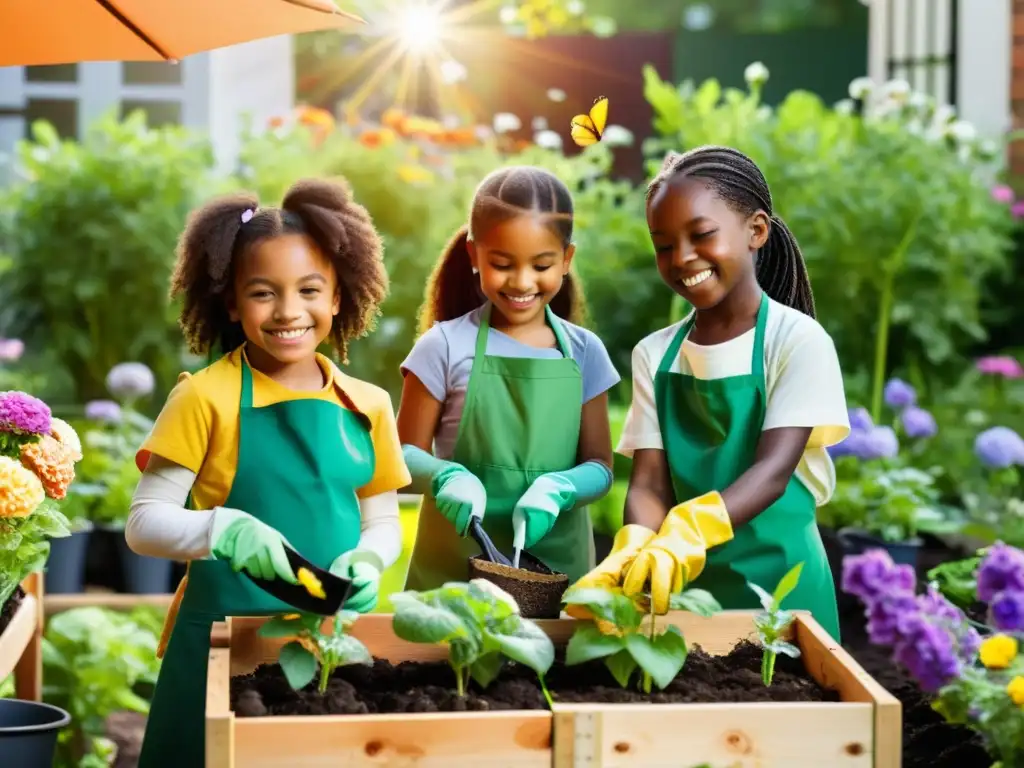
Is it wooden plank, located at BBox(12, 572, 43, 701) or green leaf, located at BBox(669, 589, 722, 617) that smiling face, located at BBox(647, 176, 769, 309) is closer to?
green leaf, located at BBox(669, 589, 722, 617)

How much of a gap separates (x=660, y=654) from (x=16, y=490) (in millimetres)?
1012

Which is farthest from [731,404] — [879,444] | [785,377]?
[879,444]

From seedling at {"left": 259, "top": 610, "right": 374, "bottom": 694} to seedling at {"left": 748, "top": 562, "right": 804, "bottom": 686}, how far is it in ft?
1.69

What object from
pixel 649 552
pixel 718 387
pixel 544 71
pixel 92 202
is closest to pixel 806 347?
pixel 718 387

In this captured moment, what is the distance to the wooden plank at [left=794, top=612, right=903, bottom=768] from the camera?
69.4 inches

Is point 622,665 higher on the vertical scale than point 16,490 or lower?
lower

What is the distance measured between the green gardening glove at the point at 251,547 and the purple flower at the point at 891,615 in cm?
109

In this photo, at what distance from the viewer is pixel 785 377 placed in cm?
218

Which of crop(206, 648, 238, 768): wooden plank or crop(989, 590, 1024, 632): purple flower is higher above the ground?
crop(989, 590, 1024, 632): purple flower

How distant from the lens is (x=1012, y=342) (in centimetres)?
604

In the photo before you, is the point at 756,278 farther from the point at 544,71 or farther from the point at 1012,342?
the point at 544,71

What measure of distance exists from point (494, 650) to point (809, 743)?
1.31 feet

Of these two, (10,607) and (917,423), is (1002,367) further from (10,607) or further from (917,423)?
(10,607)

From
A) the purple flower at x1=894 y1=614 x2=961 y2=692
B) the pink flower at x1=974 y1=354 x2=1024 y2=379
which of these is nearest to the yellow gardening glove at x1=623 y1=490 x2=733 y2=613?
the purple flower at x1=894 y1=614 x2=961 y2=692
